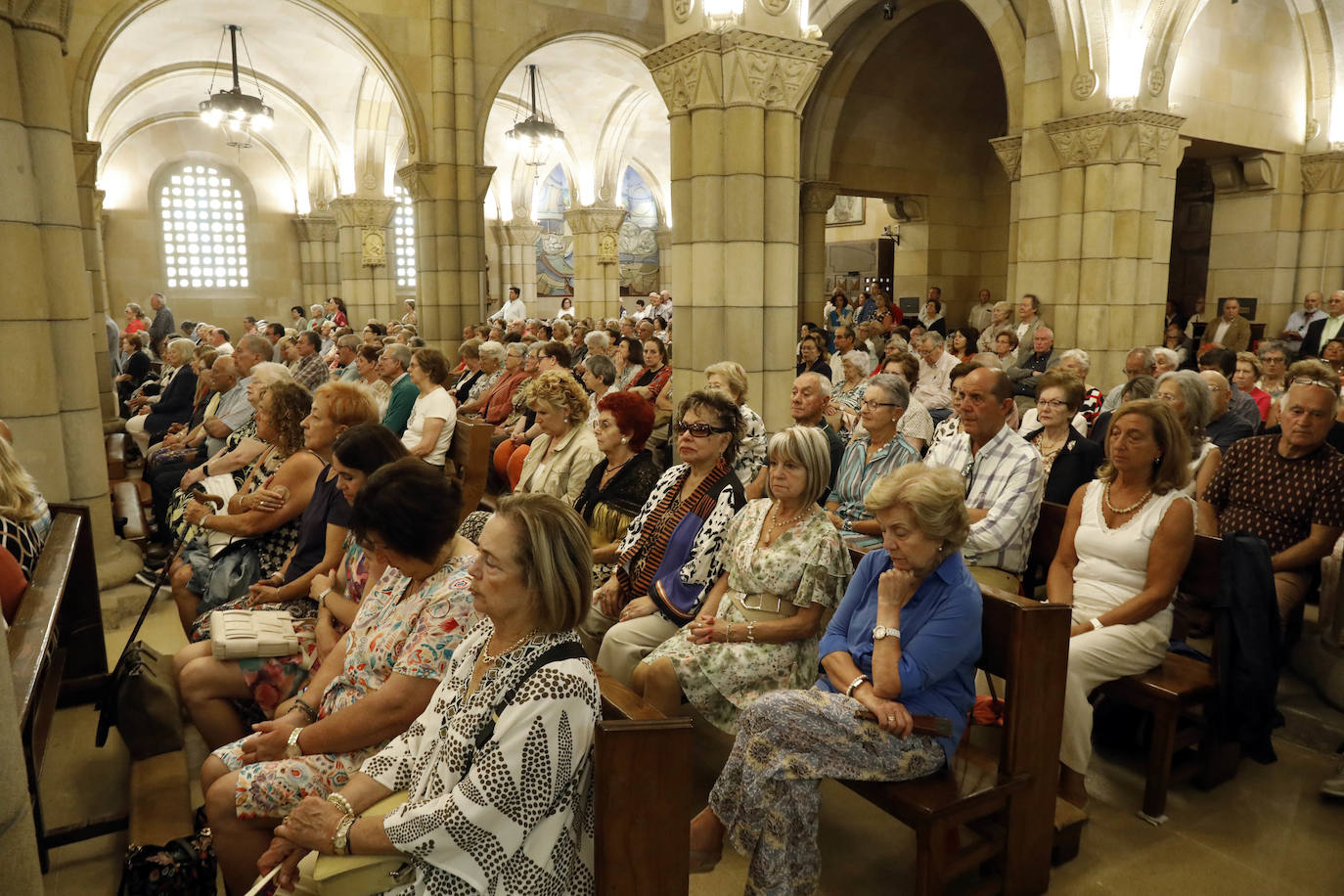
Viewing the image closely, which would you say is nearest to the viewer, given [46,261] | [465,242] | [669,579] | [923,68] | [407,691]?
[407,691]

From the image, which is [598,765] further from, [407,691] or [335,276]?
[335,276]

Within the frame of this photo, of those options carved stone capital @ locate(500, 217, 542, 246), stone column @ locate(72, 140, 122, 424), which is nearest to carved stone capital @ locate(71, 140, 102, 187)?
stone column @ locate(72, 140, 122, 424)

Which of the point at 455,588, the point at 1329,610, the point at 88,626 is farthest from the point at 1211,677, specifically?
the point at 88,626

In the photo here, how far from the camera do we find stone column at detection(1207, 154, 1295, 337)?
10429 millimetres

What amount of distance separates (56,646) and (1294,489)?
4.63 metres

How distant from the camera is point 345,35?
10531 mm

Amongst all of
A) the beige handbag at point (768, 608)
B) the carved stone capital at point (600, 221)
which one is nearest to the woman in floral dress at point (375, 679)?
the beige handbag at point (768, 608)

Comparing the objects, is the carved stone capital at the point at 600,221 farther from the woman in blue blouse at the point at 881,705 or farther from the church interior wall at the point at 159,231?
the woman in blue blouse at the point at 881,705

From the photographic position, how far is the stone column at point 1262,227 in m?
10.4

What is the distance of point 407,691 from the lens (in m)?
2.21

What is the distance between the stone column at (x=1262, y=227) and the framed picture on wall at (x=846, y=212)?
6.37 m

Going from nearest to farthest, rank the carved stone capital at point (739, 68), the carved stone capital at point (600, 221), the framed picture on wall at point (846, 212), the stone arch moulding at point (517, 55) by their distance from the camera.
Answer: the carved stone capital at point (739, 68)
the stone arch moulding at point (517, 55)
the framed picture on wall at point (846, 212)
the carved stone capital at point (600, 221)

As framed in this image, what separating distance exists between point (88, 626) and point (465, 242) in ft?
26.3

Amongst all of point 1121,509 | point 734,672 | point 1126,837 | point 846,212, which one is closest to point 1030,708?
point 1126,837
